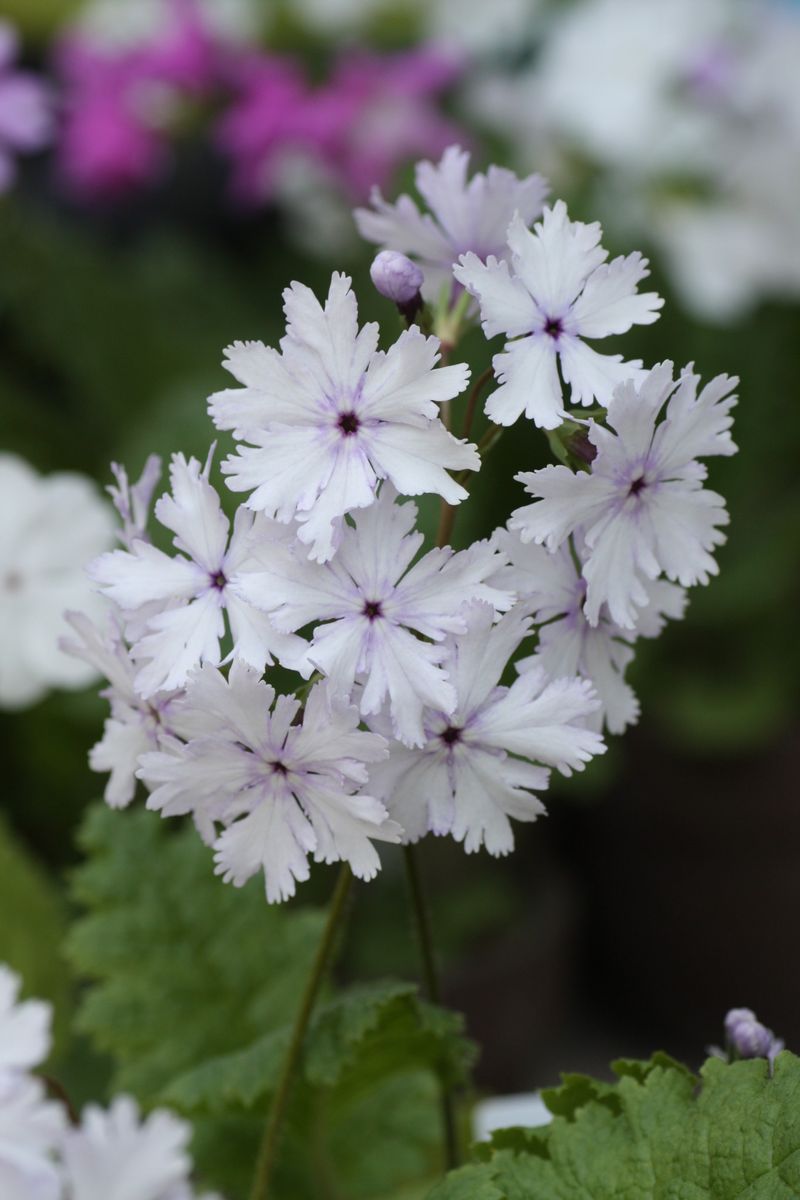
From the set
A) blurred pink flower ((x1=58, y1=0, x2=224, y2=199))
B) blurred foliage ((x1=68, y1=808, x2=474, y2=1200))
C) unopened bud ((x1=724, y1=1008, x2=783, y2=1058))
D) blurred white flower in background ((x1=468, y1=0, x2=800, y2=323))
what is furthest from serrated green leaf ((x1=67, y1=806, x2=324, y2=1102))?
blurred pink flower ((x1=58, y1=0, x2=224, y2=199))

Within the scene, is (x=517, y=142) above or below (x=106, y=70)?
below

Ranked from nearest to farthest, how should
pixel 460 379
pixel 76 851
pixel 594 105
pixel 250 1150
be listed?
pixel 460 379, pixel 250 1150, pixel 76 851, pixel 594 105

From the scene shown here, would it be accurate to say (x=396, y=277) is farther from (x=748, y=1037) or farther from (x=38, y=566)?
(x=38, y=566)

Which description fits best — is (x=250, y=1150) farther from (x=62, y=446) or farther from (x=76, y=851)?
(x=62, y=446)

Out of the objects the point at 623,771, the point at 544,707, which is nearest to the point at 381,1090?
the point at 544,707

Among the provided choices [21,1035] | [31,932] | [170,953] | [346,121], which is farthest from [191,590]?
Answer: [346,121]

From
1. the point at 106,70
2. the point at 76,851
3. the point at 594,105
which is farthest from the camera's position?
the point at 106,70
